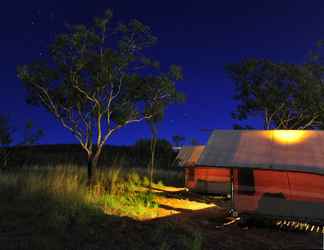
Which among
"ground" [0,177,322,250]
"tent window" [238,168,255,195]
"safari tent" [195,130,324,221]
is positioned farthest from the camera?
"tent window" [238,168,255,195]

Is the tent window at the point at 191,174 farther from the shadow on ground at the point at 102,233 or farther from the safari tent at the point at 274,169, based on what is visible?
the shadow on ground at the point at 102,233

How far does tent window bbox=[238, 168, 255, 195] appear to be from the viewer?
851 cm

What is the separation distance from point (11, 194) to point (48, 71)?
543 centimetres

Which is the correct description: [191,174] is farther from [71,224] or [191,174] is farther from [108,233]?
[108,233]

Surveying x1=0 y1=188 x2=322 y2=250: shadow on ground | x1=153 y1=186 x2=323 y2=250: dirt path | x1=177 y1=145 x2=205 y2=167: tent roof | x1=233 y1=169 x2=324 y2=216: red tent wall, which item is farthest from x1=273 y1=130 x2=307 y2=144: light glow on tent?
x1=177 y1=145 x2=205 y2=167: tent roof

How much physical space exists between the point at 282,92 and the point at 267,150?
8975 mm

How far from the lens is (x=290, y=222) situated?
27.7 feet

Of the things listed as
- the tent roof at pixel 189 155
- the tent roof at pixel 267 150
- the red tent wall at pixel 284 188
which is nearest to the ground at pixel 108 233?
the red tent wall at pixel 284 188

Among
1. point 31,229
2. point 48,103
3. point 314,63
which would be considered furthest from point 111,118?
point 314,63

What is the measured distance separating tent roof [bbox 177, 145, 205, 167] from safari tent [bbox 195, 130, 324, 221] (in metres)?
5.37

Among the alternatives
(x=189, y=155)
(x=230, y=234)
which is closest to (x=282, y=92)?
(x=189, y=155)

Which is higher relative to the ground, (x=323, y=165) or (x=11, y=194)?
(x=323, y=165)

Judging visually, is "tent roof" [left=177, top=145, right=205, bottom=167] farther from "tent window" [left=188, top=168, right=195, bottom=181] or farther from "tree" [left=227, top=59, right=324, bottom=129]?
"tree" [left=227, top=59, right=324, bottom=129]

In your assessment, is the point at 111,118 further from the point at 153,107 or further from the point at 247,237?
the point at 247,237
